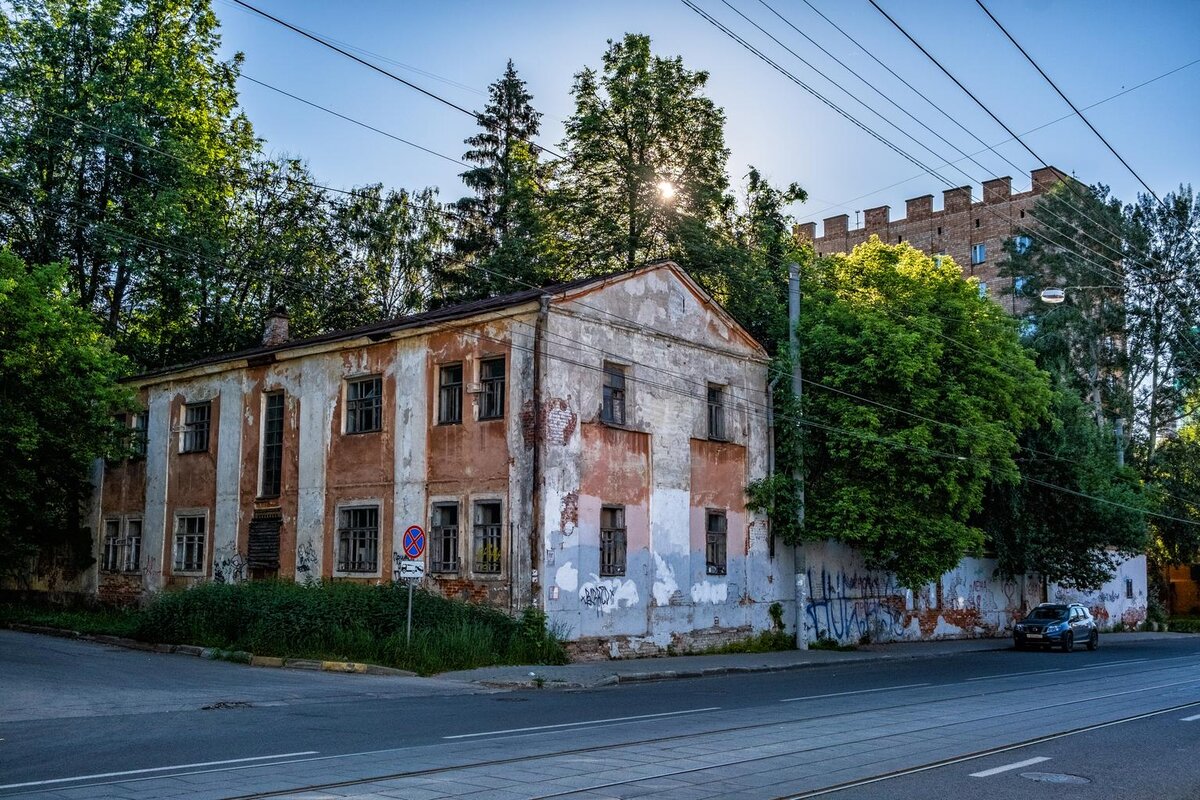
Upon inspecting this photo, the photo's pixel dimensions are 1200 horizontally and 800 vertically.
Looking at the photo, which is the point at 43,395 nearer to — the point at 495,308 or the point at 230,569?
the point at 230,569

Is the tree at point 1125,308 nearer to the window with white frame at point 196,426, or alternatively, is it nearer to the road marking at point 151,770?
the window with white frame at point 196,426

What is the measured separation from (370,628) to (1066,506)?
1016 inches

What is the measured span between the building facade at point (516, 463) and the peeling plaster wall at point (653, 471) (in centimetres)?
4

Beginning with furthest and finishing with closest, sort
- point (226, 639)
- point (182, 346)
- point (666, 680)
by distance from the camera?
point (182, 346) < point (226, 639) < point (666, 680)

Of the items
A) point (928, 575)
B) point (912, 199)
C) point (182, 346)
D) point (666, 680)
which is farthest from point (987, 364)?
point (912, 199)

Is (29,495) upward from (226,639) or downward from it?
upward

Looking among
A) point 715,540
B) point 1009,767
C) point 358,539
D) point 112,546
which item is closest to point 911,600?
point 715,540

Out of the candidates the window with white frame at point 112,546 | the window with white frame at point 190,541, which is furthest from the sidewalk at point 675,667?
the window with white frame at point 112,546

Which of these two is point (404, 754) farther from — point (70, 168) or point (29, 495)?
point (70, 168)

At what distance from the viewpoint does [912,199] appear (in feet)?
207

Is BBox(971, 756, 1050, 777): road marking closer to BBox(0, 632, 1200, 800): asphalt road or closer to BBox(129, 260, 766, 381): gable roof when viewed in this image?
BBox(0, 632, 1200, 800): asphalt road

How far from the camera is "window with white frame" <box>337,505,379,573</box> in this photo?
24969 mm

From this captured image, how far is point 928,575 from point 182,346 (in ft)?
93.8

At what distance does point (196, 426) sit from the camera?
30422 mm
